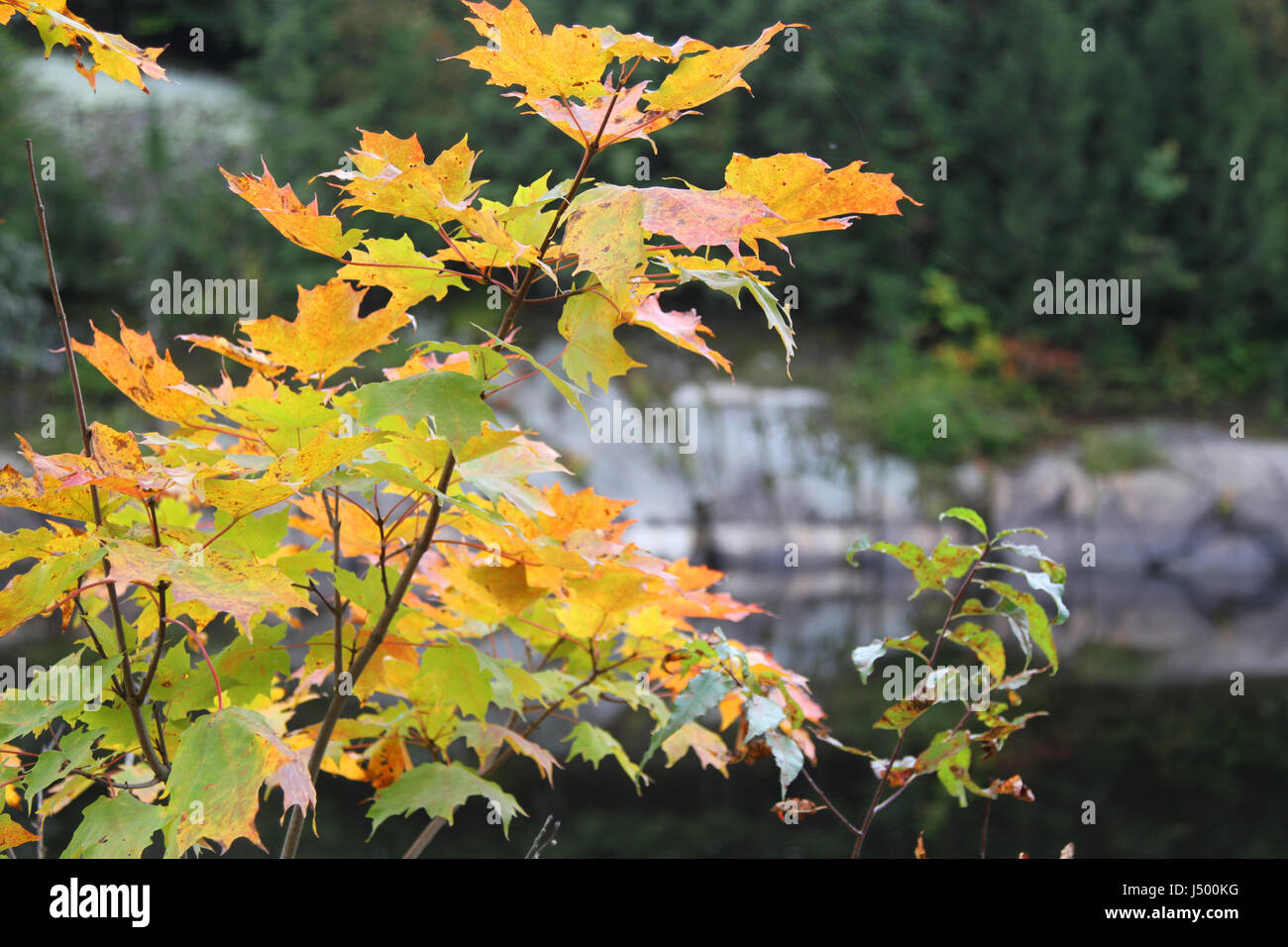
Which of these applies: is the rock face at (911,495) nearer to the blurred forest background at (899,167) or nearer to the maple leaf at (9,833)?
the blurred forest background at (899,167)

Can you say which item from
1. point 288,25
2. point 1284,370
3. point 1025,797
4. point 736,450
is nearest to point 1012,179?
point 1284,370

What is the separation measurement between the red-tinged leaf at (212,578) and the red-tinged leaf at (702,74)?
31 centimetres

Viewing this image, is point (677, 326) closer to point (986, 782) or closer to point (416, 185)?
point (416, 185)

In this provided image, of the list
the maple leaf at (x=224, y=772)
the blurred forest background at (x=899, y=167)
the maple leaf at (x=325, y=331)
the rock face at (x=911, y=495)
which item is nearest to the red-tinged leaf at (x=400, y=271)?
the maple leaf at (x=325, y=331)

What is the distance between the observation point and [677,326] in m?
0.61

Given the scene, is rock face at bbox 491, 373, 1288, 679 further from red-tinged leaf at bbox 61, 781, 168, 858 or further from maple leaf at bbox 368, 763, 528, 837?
red-tinged leaf at bbox 61, 781, 168, 858

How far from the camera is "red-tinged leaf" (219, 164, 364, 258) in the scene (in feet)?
1.79

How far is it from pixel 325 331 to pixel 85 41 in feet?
0.90

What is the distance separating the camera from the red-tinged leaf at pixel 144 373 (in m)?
0.60

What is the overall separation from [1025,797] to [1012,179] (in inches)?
318

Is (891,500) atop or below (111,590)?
below

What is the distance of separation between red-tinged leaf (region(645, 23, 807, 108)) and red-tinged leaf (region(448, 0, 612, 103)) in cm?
4

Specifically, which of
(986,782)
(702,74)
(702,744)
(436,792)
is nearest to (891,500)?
(986,782)

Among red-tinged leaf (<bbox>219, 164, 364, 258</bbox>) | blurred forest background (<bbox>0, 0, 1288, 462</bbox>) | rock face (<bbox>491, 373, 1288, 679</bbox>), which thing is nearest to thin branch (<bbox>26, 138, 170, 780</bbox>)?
red-tinged leaf (<bbox>219, 164, 364, 258</bbox>)
